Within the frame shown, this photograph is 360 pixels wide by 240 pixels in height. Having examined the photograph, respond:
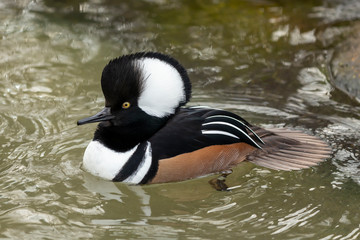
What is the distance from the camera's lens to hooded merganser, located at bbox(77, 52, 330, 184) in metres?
5.12

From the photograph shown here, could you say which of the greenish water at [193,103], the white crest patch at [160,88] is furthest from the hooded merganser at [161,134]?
the greenish water at [193,103]

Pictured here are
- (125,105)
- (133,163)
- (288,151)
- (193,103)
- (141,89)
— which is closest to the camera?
(141,89)

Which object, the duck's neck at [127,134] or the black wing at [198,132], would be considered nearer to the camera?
the black wing at [198,132]

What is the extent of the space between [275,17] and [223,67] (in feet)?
5.54

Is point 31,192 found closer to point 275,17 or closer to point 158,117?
point 158,117

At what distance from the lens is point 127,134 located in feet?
17.9

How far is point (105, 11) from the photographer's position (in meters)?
9.28

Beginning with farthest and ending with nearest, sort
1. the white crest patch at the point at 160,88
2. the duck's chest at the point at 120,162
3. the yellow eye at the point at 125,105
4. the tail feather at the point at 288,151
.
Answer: the tail feather at the point at 288,151 < the duck's chest at the point at 120,162 < the yellow eye at the point at 125,105 < the white crest patch at the point at 160,88

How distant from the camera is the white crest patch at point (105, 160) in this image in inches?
214

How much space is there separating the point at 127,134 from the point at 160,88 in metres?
0.57

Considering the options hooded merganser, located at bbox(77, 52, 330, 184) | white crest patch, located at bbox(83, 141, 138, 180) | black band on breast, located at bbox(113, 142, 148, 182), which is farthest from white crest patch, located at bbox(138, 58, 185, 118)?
white crest patch, located at bbox(83, 141, 138, 180)

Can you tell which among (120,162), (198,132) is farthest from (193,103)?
(120,162)

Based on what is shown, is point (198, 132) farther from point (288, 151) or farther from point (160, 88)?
point (288, 151)

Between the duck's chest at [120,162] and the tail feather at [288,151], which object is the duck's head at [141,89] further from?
the tail feather at [288,151]
